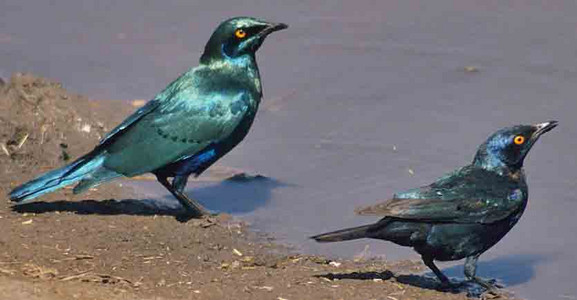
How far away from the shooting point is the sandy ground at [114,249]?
26.4 feet

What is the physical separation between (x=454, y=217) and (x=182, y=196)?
7.34 ft

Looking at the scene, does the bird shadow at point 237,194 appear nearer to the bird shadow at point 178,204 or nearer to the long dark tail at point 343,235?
the bird shadow at point 178,204

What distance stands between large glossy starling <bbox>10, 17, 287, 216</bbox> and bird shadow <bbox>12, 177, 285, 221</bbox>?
0.18m

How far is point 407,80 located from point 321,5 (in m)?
1.98

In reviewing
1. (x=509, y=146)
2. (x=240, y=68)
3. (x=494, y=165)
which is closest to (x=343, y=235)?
(x=494, y=165)

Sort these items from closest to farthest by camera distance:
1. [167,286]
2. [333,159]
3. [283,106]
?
[167,286] → [333,159] → [283,106]

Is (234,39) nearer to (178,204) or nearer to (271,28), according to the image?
(271,28)

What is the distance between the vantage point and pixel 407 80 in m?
11.8

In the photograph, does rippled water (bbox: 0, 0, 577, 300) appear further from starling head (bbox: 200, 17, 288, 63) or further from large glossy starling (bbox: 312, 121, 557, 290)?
starling head (bbox: 200, 17, 288, 63)

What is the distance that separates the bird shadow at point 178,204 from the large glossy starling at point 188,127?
178 millimetres

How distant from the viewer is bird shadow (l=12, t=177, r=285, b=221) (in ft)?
32.4

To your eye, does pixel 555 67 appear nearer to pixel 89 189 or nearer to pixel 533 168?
pixel 533 168

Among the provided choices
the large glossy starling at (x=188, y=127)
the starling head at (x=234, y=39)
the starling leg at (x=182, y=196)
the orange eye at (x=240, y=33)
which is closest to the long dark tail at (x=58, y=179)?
the large glossy starling at (x=188, y=127)

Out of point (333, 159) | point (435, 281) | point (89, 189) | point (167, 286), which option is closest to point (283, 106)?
point (333, 159)
